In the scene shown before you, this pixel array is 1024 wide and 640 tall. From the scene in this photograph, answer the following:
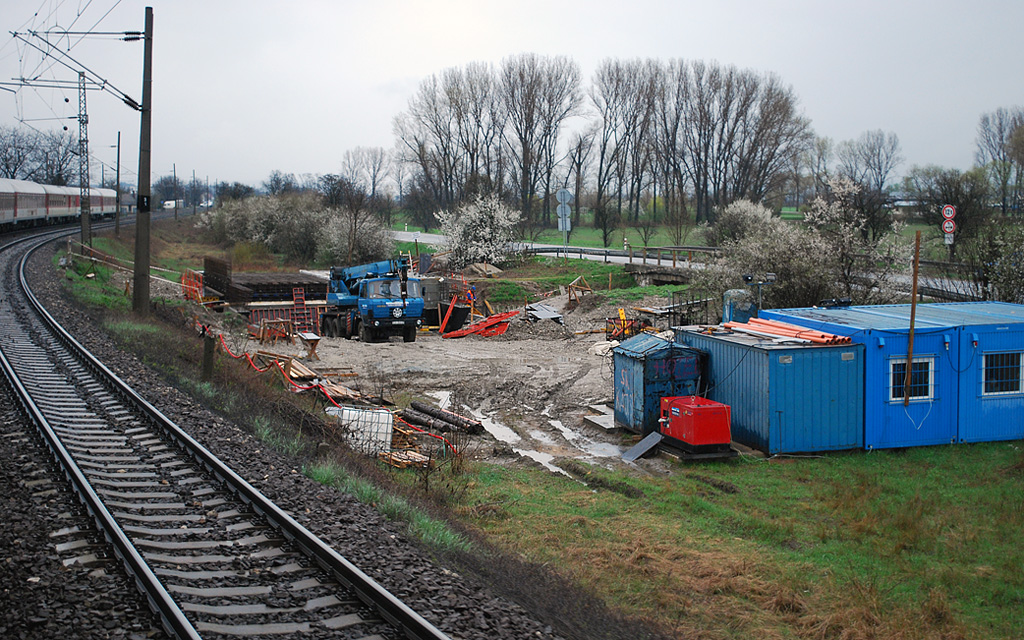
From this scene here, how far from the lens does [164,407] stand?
40.6 ft

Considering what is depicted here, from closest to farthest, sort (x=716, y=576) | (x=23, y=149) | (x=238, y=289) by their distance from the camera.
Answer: (x=716, y=576), (x=238, y=289), (x=23, y=149)

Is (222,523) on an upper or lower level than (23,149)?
lower

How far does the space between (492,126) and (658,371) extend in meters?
64.4

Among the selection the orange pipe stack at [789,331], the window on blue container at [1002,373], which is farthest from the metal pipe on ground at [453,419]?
the window on blue container at [1002,373]

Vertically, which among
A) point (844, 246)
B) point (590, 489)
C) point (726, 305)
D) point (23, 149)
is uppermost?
point (23, 149)

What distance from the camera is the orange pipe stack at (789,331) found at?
1491 centimetres

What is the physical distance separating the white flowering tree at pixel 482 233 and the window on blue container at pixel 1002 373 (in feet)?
126

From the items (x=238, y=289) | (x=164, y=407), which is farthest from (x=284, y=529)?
(x=238, y=289)

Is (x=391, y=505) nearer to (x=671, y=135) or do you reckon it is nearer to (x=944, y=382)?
(x=944, y=382)

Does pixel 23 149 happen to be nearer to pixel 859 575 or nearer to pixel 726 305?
pixel 726 305

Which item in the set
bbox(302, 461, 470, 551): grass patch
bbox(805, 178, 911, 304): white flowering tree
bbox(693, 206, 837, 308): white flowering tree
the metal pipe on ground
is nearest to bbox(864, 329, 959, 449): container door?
the metal pipe on ground

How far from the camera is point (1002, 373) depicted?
1556 cm

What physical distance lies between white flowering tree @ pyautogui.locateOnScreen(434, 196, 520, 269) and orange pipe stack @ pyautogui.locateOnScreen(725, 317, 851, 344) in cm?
3543

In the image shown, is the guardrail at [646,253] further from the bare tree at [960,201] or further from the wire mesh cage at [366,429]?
the wire mesh cage at [366,429]
